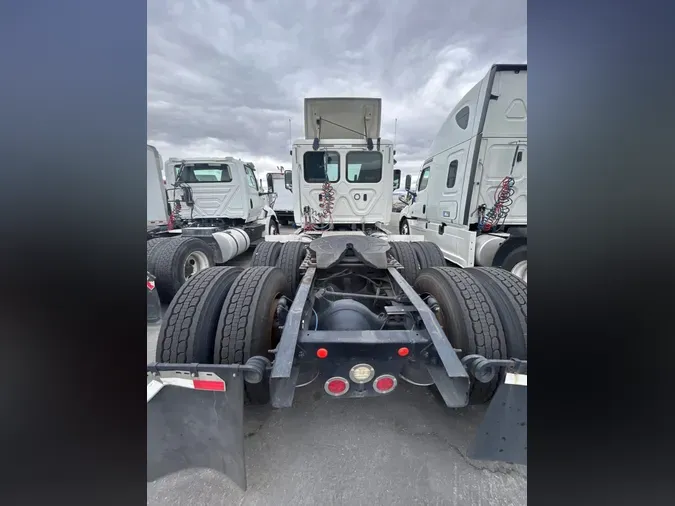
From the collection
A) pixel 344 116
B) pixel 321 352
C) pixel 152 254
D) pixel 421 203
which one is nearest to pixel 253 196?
pixel 344 116

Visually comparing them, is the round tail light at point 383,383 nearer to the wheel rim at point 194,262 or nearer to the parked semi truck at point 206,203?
the wheel rim at point 194,262

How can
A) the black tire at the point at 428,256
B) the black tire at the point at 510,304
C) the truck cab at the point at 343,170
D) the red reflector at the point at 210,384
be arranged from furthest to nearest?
1. the truck cab at the point at 343,170
2. the black tire at the point at 428,256
3. the black tire at the point at 510,304
4. the red reflector at the point at 210,384

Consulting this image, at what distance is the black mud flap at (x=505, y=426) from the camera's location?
1.48 meters

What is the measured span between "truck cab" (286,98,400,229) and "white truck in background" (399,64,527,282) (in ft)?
4.56

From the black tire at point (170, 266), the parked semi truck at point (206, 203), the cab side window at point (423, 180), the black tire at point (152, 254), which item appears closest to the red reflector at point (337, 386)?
the black tire at point (170, 266)

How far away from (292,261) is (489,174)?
4003 mm

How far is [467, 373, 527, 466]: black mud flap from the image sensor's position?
148 centimetres

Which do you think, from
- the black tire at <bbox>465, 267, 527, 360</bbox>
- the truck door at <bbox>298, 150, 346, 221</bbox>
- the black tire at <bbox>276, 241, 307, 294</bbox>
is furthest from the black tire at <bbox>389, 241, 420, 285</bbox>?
the truck door at <bbox>298, 150, 346, 221</bbox>

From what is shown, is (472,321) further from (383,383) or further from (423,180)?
(423,180)

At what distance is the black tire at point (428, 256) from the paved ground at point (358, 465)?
6.47ft

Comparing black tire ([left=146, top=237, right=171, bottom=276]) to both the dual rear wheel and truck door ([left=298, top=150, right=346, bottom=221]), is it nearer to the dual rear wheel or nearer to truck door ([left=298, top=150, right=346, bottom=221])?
truck door ([left=298, top=150, right=346, bottom=221])
